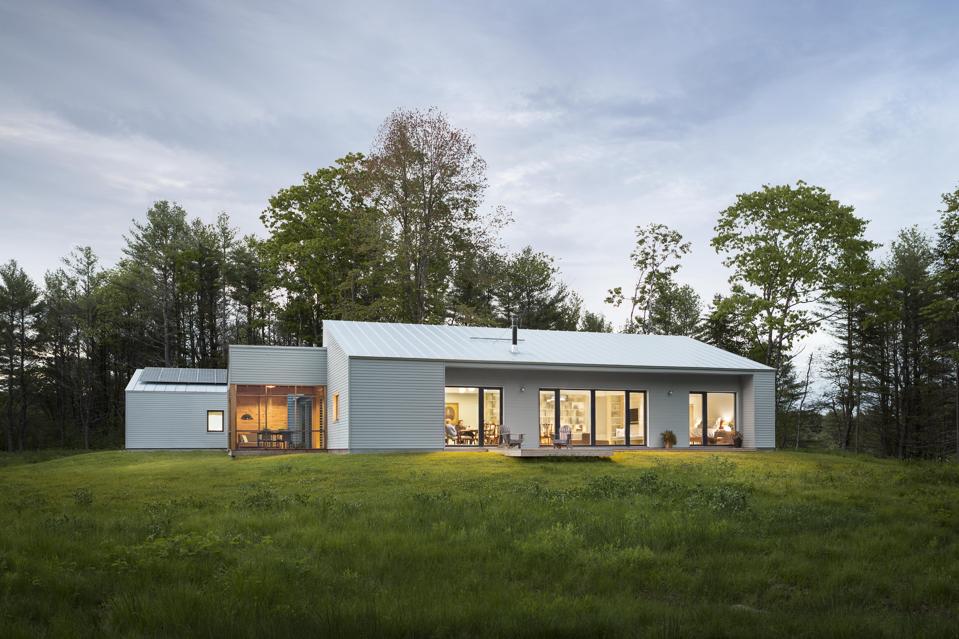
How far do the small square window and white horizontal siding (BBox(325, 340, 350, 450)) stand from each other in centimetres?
1033

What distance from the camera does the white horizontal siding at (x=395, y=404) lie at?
2127 centimetres

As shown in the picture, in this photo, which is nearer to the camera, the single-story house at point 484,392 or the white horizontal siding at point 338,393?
the white horizontal siding at point 338,393

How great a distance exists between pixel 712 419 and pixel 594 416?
431 centimetres

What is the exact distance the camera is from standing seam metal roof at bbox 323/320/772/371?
22922mm

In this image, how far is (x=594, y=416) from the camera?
25203mm

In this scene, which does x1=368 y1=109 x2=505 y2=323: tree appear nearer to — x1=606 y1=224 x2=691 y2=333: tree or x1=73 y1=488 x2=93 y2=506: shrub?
x1=606 y1=224 x2=691 y2=333: tree

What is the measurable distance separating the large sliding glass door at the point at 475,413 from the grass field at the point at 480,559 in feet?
29.9

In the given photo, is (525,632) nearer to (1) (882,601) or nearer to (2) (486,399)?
(1) (882,601)

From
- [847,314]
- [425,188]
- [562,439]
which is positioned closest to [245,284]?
[425,188]

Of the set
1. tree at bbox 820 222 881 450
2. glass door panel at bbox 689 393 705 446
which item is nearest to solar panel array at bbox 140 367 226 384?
glass door panel at bbox 689 393 705 446

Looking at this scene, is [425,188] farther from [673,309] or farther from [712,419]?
[673,309]

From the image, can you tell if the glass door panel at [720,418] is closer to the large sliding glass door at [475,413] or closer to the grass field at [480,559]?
the large sliding glass door at [475,413]

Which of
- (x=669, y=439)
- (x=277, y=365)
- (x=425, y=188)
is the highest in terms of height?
(x=425, y=188)

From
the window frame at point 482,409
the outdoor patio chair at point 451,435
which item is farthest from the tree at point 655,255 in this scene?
the outdoor patio chair at point 451,435
